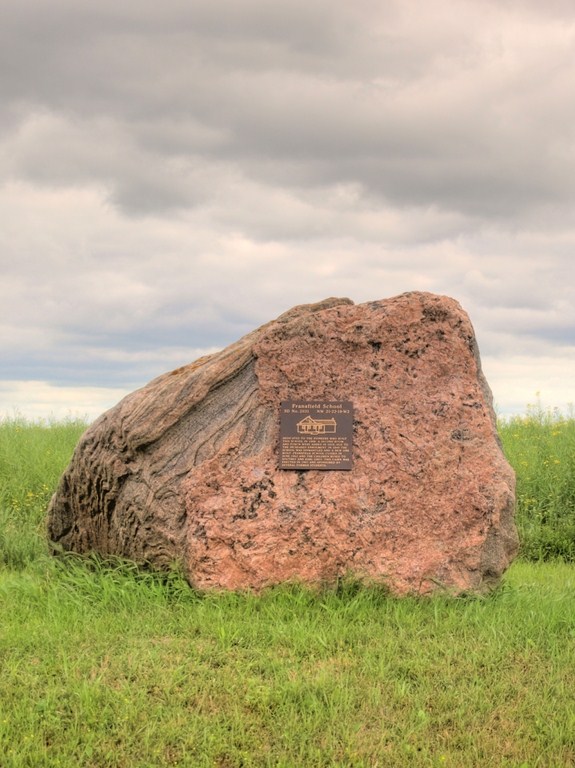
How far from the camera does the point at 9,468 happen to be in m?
15.0

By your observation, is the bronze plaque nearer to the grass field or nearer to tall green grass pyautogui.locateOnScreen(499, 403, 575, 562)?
the grass field

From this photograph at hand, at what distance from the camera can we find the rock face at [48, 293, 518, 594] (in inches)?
300

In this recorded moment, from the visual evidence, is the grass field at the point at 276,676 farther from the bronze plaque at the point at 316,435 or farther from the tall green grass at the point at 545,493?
the tall green grass at the point at 545,493

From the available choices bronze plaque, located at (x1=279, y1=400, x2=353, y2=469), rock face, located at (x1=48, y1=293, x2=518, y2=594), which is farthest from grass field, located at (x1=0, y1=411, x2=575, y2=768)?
bronze plaque, located at (x1=279, y1=400, x2=353, y2=469)

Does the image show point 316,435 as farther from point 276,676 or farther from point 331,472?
point 276,676

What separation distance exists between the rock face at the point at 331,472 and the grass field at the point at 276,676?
32 cm

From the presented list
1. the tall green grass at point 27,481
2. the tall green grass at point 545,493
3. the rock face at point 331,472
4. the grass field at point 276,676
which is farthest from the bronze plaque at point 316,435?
the tall green grass at point 545,493

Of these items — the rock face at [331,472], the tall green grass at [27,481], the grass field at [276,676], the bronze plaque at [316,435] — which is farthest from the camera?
the tall green grass at [27,481]

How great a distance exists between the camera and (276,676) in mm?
5953

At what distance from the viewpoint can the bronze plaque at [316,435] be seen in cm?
779

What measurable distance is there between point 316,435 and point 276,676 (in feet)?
8.32

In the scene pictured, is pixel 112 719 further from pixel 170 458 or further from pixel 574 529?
pixel 574 529

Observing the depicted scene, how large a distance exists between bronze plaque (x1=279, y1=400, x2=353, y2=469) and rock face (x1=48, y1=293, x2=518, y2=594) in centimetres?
9

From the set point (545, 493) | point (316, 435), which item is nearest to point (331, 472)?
point (316, 435)
